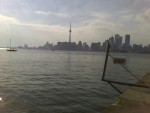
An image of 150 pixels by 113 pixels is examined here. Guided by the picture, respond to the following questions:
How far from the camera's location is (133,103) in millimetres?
15688

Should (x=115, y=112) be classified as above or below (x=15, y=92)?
above

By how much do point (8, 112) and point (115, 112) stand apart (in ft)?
30.4

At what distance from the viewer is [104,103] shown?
77.9 feet

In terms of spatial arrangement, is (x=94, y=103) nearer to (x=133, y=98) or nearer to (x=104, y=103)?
(x=104, y=103)

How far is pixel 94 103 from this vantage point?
23422 millimetres

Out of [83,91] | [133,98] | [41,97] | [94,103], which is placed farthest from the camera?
[83,91]

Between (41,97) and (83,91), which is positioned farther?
(83,91)

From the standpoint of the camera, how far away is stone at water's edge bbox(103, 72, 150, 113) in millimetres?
14112

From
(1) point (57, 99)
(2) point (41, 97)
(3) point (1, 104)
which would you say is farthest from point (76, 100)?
(3) point (1, 104)

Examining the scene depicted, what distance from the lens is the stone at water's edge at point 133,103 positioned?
14.1 m

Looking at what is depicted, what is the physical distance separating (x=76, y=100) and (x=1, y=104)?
283 inches

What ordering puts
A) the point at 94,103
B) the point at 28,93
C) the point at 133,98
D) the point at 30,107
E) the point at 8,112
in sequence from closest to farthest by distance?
the point at 133,98 → the point at 8,112 → the point at 30,107 → the point at 94,103 → the point at 28,93

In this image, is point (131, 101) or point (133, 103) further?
point (131, 101)

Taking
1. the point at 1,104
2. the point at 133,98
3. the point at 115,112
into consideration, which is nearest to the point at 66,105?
the point at 1,104
